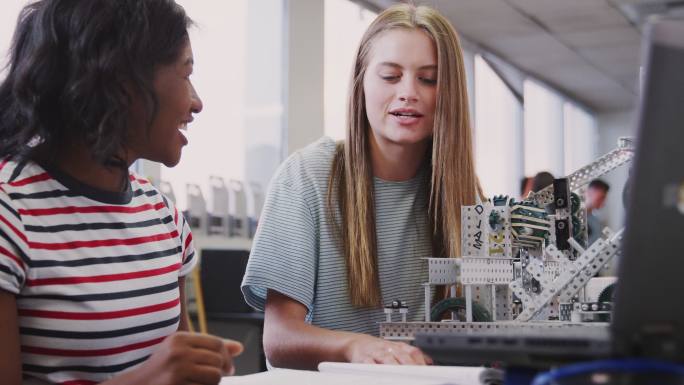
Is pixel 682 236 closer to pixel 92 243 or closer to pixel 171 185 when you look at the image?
pixel 92 243

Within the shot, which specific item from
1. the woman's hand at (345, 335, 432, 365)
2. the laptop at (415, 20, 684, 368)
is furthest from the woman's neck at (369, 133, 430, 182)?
the laptop at (415, 20, 684, 368)

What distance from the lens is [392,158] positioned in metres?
1.90

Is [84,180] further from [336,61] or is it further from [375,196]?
[336,61]

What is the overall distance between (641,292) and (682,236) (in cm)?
6

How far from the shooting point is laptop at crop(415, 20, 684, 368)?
0.70m

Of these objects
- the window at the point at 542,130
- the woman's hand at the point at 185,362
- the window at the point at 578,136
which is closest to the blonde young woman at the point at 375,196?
the woman's hand at the point at 185,362

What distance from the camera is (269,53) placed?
5.90 meters

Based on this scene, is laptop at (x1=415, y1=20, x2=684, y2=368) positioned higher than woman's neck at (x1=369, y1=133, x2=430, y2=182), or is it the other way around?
woman's neck at (x1=369, y1=133, x2=430, y2=182)

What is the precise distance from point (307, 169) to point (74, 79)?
2.27ft

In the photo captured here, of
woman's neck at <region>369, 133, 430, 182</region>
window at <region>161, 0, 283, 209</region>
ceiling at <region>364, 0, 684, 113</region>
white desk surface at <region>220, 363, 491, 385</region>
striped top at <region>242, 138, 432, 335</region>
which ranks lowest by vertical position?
white desk surface at <region>220, 363, 491, 385</region>

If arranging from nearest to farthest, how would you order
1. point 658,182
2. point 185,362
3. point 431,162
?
1. point 658,182
2. point 185,362
3. point 431,162

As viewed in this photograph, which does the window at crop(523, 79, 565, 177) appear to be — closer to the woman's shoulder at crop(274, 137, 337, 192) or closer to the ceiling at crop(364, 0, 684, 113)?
the ceiling at crop(364, 0, 684, 113)

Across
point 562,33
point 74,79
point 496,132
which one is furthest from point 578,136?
point 74,79

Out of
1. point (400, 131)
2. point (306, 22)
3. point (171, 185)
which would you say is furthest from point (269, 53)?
point (400, 131)
